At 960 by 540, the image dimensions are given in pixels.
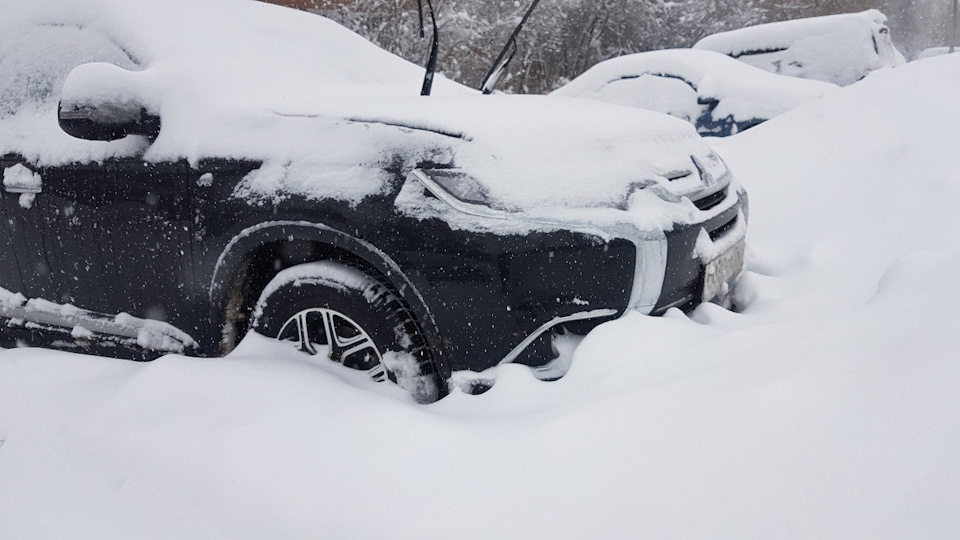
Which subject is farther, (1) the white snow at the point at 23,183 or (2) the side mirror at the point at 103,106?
(1) the white snow at the point at 23,183

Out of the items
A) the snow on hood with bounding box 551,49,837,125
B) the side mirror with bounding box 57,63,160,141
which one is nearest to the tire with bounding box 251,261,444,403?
the side mirror with bounding box 57,63,160,141

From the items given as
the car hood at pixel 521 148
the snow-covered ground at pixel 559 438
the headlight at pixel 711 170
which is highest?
the car hood at pixel 521 148

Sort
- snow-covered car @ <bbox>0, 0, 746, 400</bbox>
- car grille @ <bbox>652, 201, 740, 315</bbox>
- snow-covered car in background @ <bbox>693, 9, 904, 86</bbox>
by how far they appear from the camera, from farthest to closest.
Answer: snow-covered car in background @ <bbox>693, 9, 904, 86</bbox> → car grille @ <bbox>652, 201, 740, 315</bbox> → snow-covered car @ <bbox>0, 0, 746, 400</bbox>

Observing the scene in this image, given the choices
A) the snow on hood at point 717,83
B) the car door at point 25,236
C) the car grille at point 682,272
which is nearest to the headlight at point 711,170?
the car grille at point 682,272

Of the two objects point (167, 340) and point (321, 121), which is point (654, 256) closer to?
point (321, 121)

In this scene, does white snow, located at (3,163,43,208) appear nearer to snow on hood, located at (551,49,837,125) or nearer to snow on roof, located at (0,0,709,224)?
snow on roof, located at (0,0,709,224)

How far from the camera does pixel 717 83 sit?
691 centimetres

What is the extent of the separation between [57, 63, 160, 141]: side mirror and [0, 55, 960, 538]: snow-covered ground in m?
0.75

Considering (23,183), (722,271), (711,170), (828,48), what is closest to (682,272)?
(722,271)

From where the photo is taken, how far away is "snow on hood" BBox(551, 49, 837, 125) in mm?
6543

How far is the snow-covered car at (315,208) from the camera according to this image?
1818 millimetres

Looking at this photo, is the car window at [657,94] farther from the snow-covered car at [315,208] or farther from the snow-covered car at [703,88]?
the snow-covered car at [315,208]

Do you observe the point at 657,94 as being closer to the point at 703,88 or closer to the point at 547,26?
the point at 703,88

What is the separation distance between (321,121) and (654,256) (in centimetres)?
105
